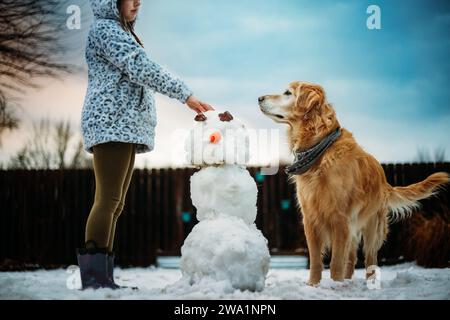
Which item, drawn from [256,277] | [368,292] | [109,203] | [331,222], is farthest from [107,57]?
[368,292]

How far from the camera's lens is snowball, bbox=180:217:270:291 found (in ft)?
6.99

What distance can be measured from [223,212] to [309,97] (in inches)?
38.7

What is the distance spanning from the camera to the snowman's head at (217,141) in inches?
91.7

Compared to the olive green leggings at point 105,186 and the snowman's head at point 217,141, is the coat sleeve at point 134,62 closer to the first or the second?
the snowman's head at point 217,141

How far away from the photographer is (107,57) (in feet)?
7.58

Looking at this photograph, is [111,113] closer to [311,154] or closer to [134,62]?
[134,62]

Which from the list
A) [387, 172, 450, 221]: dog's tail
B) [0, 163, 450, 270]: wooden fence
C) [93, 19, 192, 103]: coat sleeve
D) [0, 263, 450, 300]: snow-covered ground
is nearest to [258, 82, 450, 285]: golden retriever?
[387, 172, 450, 221]: dog's tail

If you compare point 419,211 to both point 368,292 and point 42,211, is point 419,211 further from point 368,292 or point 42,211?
point 42,211

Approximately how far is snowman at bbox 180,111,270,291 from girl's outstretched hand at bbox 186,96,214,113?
0.03 metres

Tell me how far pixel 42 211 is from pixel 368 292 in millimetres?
5206

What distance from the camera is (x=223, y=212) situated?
2.31m

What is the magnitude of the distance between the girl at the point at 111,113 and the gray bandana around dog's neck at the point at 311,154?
762 mm

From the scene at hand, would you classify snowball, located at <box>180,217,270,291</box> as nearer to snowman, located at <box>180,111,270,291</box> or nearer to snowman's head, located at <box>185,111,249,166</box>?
snowman, located at <box>180,111,270,291</box>
